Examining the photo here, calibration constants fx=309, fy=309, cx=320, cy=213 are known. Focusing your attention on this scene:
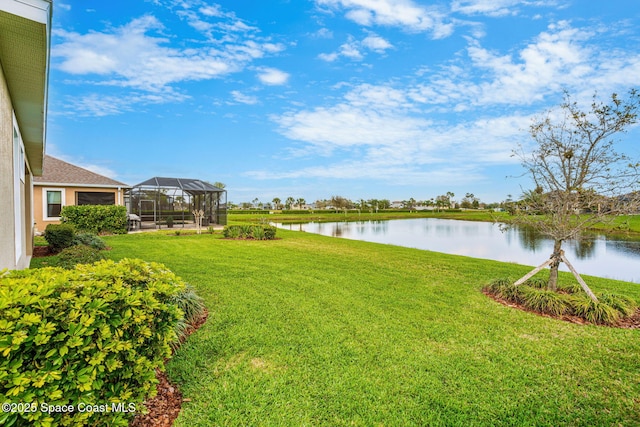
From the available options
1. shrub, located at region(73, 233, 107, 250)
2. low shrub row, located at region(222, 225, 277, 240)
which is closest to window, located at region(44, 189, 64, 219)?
shrub, located at region(73, 233, 107, 250)

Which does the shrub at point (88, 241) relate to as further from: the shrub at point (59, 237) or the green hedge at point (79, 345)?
the green hedge at point (79, 345)

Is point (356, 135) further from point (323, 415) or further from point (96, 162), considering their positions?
point (323, 415)

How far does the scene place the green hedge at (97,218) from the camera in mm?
13531

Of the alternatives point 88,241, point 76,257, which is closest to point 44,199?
point 88,241

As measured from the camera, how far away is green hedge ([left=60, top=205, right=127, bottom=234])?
1353 cm

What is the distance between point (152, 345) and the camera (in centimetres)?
209

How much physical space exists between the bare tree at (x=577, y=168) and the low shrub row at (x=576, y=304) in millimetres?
246

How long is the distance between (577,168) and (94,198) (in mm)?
19299

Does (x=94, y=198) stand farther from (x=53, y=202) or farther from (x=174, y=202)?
(x=174, y=202)

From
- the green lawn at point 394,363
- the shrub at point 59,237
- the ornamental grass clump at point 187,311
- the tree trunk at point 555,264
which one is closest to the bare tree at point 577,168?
the tree trunk at point 555,264

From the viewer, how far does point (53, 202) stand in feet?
48.7

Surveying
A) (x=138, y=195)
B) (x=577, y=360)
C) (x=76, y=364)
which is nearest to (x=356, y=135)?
(x=138, y=195)

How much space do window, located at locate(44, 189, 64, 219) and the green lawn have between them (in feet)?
46.7

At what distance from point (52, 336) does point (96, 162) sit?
74.6 feet
